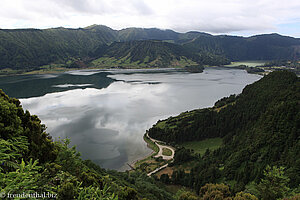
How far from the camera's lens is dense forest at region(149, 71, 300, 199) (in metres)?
46.0

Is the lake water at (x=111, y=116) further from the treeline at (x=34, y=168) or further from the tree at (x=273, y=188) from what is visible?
the treeline at (x=34, y=168)

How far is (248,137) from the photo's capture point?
214 ft

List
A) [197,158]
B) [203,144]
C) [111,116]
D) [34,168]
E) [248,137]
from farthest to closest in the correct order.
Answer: [111,116] < [203,144] < [197,158] < [248,137] < [34,168]

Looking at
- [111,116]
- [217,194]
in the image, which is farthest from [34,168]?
[111,116]

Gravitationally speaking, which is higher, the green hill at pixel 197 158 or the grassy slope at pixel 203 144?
the green hill at pixel 197 158

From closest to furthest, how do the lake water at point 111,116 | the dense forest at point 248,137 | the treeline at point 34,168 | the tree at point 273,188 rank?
1. the treeline at point 34,168
2. the tree at point 273,188
3. the dense forest at point 248,137
4. the lake water at point 111,116

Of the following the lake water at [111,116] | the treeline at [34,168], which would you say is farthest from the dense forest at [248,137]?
the treeline at [34,168]

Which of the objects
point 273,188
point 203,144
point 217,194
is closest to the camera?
point 273,188

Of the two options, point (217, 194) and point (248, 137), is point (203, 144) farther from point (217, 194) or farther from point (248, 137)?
point (217, 194)

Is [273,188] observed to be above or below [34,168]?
below

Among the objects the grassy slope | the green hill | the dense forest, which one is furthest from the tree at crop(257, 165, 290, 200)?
the grassy slope

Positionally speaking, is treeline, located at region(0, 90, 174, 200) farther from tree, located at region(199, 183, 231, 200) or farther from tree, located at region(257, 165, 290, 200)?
tree, located at region(257, 165, 290, 200)

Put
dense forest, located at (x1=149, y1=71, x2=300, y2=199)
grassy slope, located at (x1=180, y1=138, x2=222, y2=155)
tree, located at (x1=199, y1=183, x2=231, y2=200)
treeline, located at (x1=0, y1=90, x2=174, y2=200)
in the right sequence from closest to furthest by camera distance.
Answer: treeline, located at (x1=0, y1=90, x2=174, y2=200)
tree, located at (x1=199, y1=183, x2=231, y2=200)
dense forest, located at (x1=149, y1=71, x2=300, y2=199)
grassy slope, located at (x1=180, y1=138, x2=222, y2=155)

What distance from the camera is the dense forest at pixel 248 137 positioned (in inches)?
1812
